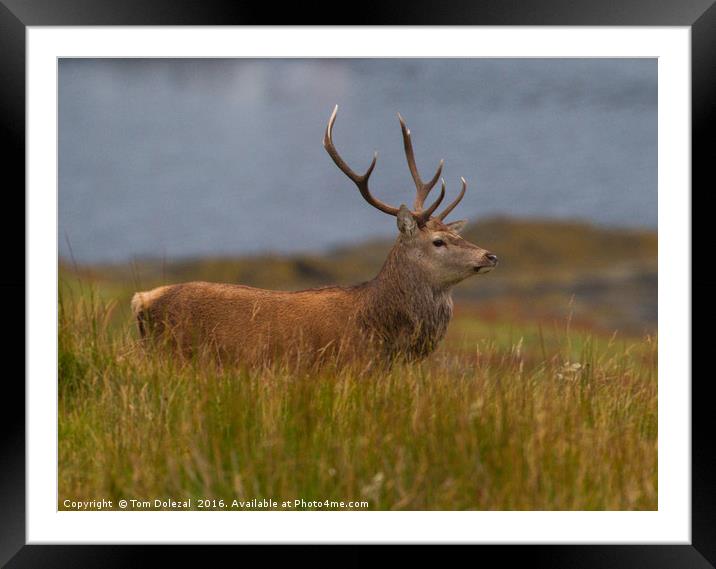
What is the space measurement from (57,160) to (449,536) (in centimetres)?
297

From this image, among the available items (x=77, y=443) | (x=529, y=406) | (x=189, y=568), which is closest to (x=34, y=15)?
(x=77, y=443)

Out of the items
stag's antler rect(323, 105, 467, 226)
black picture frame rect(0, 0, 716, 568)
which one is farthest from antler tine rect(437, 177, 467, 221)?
black picture frame rect(0, 0, 716, 568)

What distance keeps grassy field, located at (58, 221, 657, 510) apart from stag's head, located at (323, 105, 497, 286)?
98 centimetres

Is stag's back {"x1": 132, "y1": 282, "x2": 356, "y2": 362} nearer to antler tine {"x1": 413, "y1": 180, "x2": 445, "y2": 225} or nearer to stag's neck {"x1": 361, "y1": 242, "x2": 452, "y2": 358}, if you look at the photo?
stag's neck {"x1": 361, "y1": 242, "x2": 452, "y2": 358}

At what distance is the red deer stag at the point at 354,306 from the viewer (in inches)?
269

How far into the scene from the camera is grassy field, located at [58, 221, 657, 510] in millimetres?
4582

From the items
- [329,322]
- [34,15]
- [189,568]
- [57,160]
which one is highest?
[34,15]

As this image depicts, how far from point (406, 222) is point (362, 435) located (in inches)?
101

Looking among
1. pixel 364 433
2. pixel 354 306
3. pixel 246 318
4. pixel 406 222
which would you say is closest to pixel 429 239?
pixel 406 222

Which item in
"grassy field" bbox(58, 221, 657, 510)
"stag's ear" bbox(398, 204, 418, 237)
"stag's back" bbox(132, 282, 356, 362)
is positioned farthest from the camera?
"stag's ear" bbox(398, 204, 418, 237)

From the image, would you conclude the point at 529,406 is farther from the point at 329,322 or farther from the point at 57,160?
the point at 57,160

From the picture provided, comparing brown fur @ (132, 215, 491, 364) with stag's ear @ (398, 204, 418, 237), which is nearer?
brown fur @ (132, 215, 491, 364)

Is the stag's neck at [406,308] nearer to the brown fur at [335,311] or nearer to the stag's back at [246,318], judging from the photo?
the brown fur at [335,311]

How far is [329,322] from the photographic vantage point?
695 cm
